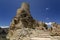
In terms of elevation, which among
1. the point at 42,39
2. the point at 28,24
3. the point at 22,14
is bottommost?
the point at 42,39

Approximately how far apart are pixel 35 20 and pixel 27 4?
9520mm

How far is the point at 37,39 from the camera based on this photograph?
8.73 metres

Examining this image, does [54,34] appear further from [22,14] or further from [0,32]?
[0,32]

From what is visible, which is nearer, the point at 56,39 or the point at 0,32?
the point at 56,39

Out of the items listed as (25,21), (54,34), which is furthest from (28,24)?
(54,34)

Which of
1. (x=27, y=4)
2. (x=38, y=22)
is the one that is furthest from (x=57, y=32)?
(x=27, y=4)

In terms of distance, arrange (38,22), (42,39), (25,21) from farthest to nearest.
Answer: (38,22)
(25,21)
(42,39)

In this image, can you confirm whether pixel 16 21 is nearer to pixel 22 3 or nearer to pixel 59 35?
pixel 22 3

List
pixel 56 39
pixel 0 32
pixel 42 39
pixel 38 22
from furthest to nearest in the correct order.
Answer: pixel 0 32 → pixel 38 22 → pixel 42 39 → pixel 56 39

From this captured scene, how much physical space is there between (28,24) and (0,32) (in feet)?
89.5

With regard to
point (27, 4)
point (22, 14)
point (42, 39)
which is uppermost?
point (27, 4)

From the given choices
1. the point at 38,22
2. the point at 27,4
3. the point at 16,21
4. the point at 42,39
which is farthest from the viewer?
the point at 27,4

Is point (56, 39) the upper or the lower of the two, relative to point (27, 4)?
lower

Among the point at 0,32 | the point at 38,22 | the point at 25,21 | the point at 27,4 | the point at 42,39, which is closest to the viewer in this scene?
the point at 42,39
